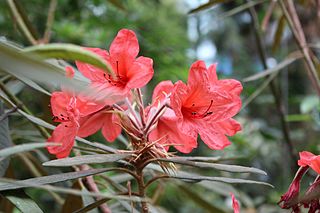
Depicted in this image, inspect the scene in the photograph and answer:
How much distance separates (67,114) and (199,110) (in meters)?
0.15

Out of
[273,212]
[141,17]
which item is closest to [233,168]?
[273,212]

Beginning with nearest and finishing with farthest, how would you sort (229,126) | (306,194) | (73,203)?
(306,194) < (229,126) < (73,203)

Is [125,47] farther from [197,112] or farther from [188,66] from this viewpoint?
[188,66]

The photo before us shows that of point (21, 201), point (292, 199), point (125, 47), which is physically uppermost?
point (125, 47)

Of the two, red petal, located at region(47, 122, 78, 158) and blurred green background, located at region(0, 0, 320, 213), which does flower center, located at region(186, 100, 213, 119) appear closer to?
red petal, located at region(47, 122, 78, 158)

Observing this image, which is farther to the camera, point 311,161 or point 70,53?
point 311,161

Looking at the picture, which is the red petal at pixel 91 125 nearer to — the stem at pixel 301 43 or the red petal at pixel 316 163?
the red petal at pixel 316 163

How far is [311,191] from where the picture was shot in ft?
1.65

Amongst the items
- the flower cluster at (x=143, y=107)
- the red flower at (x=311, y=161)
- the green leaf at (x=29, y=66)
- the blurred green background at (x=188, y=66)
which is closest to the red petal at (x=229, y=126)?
the flower cluster at (x=143, y=107)

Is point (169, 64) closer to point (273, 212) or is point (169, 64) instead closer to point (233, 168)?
point (273, 212)

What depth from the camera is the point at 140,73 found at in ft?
1.74

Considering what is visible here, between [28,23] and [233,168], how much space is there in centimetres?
58

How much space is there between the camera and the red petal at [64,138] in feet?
1.82

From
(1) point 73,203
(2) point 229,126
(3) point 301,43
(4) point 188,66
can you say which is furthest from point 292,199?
(4) point 188,66
